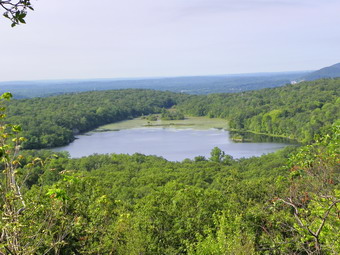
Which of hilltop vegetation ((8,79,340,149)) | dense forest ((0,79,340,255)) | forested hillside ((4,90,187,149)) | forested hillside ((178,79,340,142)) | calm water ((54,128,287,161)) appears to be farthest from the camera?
forested hillside ((178,79,340,142))

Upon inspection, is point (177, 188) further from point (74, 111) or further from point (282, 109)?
point (74, 111)

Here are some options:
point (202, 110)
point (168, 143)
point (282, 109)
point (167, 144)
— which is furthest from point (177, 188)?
point (202, 110)

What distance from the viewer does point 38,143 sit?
51.0 m

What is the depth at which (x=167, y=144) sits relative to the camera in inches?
1816

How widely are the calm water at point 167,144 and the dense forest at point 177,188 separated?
16.2 ft

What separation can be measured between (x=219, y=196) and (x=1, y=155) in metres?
9.49

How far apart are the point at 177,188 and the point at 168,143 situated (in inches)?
1266

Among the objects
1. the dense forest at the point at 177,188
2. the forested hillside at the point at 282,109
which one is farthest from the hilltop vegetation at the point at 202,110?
the dense forest at the point at 177,188

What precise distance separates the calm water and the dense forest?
4.95 metres

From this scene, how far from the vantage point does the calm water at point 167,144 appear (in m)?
41.7

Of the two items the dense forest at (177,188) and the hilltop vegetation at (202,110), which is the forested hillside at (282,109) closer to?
the hilltop vegetation at (202,110)

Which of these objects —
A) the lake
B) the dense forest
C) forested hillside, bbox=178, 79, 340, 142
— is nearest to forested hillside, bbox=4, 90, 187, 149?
the dense forest

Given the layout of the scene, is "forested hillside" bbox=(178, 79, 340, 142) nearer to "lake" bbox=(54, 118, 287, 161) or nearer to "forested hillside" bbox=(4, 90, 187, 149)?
"lake" bbox=(54, 118, 287, 161)

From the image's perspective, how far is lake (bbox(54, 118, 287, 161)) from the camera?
41719 mm
